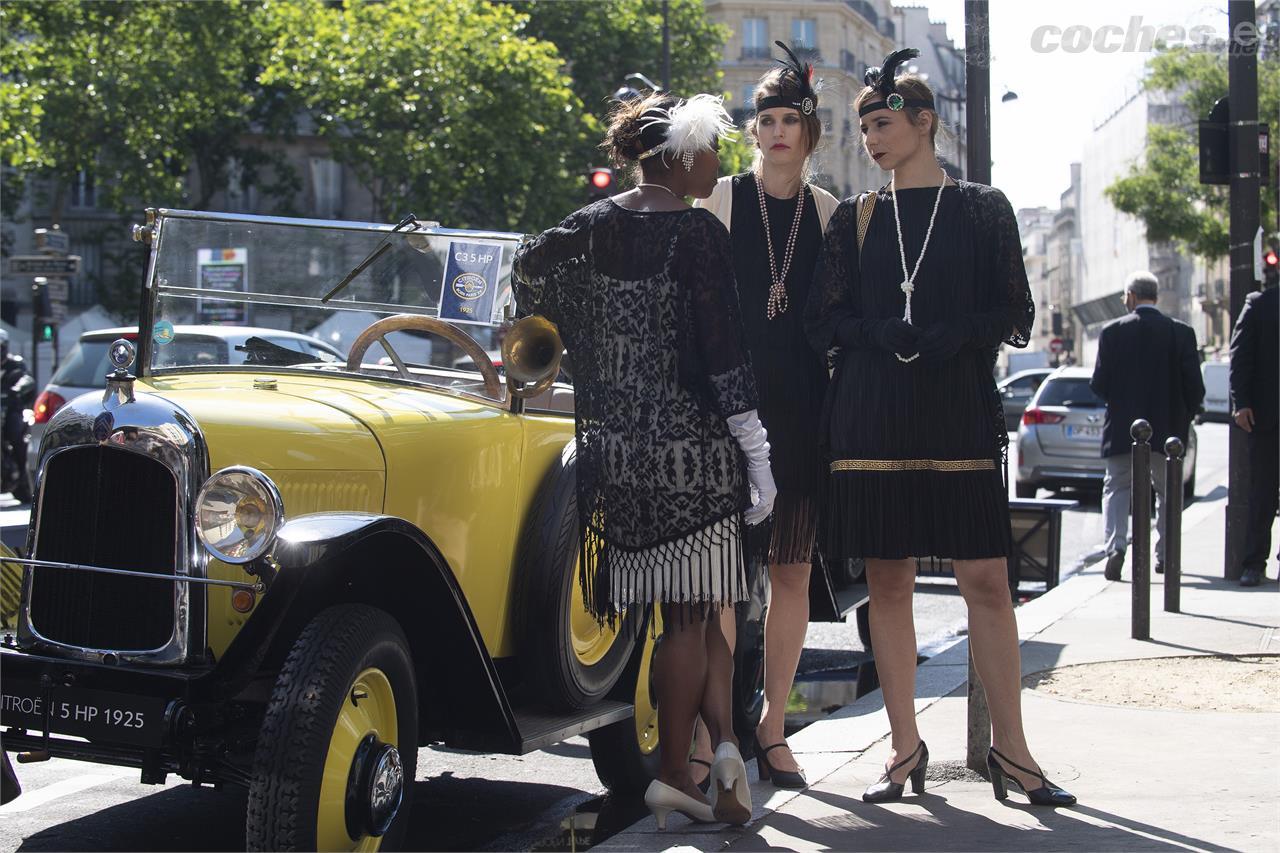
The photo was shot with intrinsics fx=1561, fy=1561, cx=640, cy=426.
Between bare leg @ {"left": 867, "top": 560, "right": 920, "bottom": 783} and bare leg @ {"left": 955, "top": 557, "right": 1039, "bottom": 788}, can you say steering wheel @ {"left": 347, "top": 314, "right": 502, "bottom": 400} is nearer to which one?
bare leg @ {"left": 867, "top": 560, "right": 920, "bottom": 783}

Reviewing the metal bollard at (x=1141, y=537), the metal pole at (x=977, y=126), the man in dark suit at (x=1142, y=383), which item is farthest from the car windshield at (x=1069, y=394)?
the metal pole at (x=977, y=126)

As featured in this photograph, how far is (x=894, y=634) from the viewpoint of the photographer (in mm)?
4645

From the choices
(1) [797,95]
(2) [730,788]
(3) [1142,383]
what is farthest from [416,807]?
(3) [1142,383]

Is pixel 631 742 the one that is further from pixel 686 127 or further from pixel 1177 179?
pixel 1177 179

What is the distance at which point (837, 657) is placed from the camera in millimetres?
8227

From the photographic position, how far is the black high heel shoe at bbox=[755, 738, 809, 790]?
4.70 metres

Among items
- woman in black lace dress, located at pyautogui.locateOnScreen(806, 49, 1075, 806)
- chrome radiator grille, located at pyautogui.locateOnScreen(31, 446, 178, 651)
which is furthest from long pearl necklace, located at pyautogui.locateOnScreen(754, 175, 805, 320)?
chrome radiator grille, located at pyautogui.locateOnScreen(31, 446, 178, 651)

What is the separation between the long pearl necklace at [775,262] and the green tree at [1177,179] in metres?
54.5

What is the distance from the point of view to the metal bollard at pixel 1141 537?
7442mm

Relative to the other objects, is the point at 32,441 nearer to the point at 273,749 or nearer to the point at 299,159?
the point at 273,749

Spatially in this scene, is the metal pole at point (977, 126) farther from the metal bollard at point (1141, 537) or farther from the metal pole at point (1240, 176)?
the metal pole at point (1240, 176)

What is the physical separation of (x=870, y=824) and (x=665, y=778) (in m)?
0.57

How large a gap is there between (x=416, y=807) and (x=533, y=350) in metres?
1.66

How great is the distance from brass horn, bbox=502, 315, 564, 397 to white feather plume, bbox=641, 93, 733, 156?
652 millimetres
